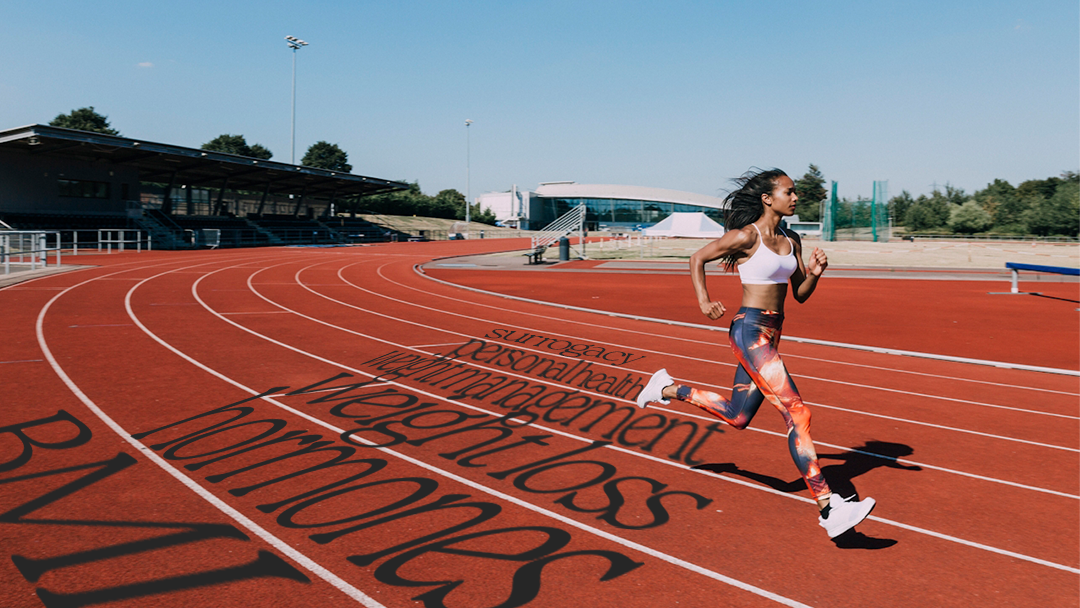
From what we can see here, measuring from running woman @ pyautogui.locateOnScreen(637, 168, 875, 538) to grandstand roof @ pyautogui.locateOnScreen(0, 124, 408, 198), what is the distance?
132ft

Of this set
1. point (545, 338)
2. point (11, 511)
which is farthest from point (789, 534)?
point (545, 338)

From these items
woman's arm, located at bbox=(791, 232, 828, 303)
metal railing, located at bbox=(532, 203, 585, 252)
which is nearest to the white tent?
metal railing, located at bbox=(532, 203, 585, 252)

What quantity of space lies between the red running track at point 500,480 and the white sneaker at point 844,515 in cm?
24

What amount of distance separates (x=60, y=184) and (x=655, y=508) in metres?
48.8

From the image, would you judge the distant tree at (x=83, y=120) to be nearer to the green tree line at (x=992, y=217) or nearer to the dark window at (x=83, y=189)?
the dark window at (x=83, y=189)

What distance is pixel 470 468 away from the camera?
17.5ft

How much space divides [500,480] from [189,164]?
48095mm

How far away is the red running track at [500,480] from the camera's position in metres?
3.64

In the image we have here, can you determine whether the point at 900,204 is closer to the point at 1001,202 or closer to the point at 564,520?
the point at 1001,202

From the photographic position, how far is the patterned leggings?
3975 mm

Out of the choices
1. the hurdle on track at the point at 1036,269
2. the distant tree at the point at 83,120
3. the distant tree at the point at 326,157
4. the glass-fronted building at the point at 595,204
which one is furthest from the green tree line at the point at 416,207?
the hurdle on track at the point at 1036,269

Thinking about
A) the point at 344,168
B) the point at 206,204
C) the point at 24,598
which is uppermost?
the point at 344,168

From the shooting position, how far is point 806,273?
4.28m

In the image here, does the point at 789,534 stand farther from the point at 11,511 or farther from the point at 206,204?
the point at 206,204
